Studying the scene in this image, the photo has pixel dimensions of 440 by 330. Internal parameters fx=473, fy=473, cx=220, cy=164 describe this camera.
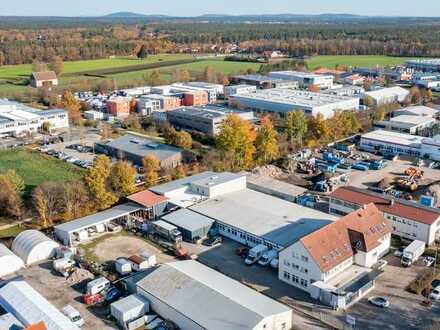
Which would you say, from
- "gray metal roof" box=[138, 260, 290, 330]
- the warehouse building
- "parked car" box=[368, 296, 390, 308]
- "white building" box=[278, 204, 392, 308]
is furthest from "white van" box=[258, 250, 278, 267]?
the warehouse building

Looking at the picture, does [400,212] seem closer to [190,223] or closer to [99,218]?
[190,223]

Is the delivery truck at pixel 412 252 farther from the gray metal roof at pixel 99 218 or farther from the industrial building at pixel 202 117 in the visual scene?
the industrial building at pixel 202 117

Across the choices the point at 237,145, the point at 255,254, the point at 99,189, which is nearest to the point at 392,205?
the point at 255,254

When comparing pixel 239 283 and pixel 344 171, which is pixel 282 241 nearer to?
pixel 239 283

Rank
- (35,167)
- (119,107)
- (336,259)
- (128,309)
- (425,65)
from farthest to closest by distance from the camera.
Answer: (425,65)
(119,107)
(35,167)
(336,259)
(128,309)

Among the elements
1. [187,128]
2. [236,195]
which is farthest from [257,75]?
[236,195]

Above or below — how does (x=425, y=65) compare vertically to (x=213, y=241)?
above
